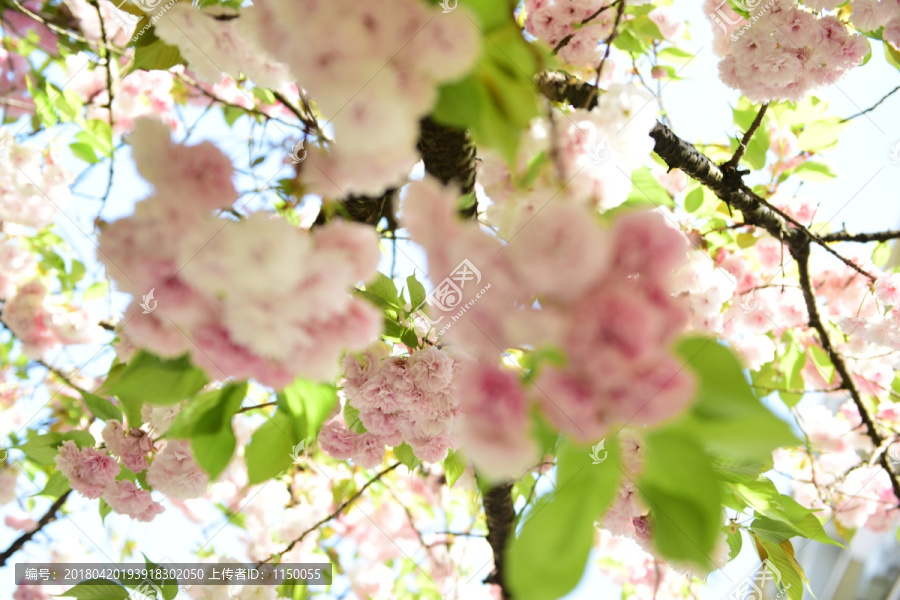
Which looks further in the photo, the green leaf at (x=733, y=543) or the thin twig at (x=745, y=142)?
the thin twig at (x=745, y=142)

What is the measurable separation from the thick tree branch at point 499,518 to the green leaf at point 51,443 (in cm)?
76

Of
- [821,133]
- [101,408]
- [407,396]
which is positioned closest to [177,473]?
[101,408]

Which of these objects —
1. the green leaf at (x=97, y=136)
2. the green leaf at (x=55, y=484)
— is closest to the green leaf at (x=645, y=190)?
the green leaf at (x=55, y=484)

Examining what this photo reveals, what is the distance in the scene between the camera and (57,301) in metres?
1.71

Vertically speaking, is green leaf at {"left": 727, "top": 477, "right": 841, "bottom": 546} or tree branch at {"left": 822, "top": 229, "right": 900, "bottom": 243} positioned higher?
tree branch at {"left": 822, "top": 229, "right": 900, "bottom": 243}

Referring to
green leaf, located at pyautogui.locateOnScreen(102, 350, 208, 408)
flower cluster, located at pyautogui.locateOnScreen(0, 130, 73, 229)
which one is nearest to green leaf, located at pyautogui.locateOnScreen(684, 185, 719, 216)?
green leaf, located at pyautogui.locateOnScreen(102, 350, 208, 408)

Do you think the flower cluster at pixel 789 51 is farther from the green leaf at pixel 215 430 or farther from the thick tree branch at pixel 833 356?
the green leaf at pixel 215 430

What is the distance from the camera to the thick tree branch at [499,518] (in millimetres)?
1078

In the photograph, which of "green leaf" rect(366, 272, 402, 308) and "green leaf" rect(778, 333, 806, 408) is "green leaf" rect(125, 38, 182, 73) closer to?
"green leaf" rect(366, 272, 402, 308)

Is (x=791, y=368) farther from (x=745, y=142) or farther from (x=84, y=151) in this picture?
(x=84, y=151)

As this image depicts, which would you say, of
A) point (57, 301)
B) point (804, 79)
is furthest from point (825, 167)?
point (57, 301)

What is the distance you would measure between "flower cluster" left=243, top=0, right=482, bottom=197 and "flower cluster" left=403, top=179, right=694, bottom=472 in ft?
0.25

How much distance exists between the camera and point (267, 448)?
0.52 meters

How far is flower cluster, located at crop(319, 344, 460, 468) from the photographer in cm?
76
